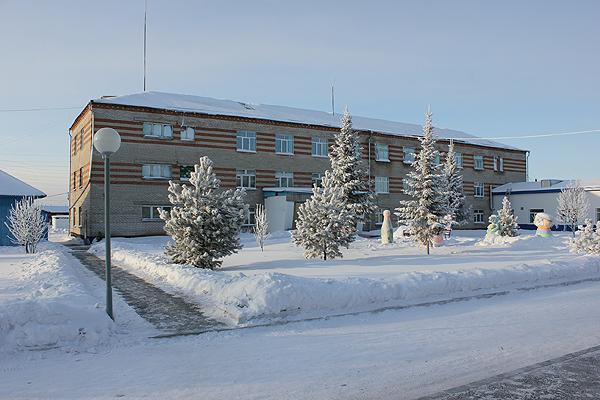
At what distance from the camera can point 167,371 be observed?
6031mm

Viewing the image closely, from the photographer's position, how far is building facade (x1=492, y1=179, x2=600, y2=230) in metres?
43.4

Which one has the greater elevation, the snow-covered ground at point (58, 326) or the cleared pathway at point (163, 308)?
the snow-covered ground at point (58, 326)

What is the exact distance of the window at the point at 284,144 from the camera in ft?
127

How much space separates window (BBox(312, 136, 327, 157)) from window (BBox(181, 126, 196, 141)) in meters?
10.4

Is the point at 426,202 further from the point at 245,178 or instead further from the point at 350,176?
the point at 245,178

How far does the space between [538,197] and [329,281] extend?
4344 cm

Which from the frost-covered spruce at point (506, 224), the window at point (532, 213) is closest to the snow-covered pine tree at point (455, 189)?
the window at point (532, 213)

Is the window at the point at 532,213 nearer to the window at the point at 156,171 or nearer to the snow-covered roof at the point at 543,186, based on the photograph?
the snow-covered roof at the point at 543,186

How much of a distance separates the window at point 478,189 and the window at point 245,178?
25.5 m

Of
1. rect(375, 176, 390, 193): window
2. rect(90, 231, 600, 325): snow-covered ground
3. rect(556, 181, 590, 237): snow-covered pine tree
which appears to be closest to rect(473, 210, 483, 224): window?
rect(556, 181, 590, 237): snow-covered pine tree

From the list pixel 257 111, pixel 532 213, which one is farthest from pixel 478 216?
pixel 257 111

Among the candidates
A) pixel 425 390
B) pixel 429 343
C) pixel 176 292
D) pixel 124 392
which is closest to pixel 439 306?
pixel 429 343

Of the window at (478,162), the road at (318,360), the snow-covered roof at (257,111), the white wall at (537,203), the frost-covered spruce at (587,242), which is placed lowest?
the road at (318,360)

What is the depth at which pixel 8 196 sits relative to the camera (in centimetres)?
2973
